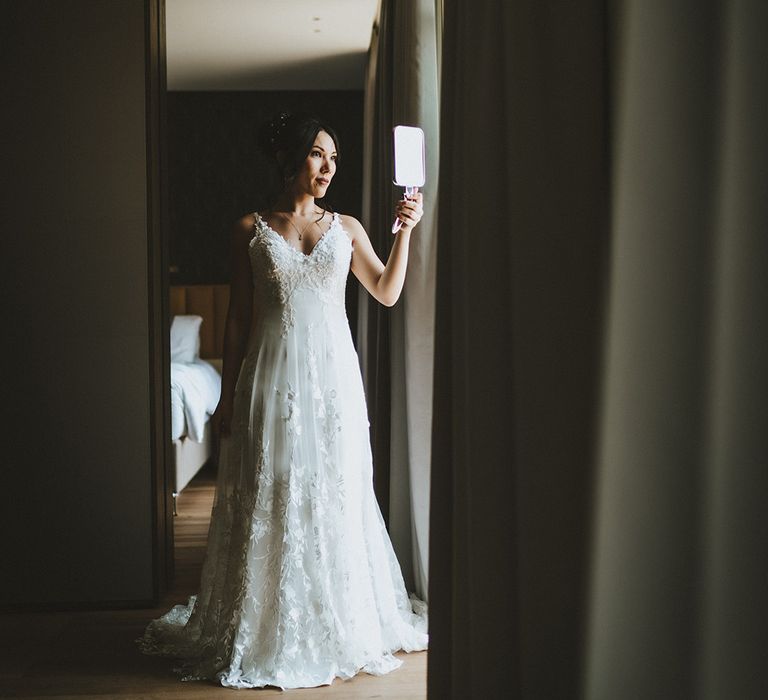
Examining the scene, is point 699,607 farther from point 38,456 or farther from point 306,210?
point 38,456

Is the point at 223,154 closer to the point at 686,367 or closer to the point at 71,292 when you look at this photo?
the point at 71,292

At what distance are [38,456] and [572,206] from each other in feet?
7.87

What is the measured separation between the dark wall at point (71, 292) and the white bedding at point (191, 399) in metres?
1.18

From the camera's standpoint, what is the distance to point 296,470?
2.24 metres

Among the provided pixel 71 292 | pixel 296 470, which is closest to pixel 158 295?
pixel 71 292

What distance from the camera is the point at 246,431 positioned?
90.4 inches

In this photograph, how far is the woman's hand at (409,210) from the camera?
6.95 ft

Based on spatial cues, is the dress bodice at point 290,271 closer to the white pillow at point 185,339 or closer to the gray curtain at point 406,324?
the gray curtain at point 406,324

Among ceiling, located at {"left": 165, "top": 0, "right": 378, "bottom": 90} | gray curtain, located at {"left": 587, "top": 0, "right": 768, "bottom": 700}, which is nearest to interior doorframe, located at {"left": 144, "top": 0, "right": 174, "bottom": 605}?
ceiling, located at {"left": 165, "top": 0, "right": 378, "bottom": 90}

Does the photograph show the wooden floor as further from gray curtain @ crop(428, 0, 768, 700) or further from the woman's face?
the woman's face

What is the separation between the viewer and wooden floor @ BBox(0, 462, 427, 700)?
2.08m

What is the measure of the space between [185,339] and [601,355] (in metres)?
4.88

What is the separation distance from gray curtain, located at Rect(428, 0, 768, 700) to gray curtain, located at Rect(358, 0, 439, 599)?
51.0 inches

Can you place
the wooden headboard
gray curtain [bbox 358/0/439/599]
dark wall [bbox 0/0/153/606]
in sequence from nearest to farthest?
1. gray curtain [bbox 358/0/439/599]
2. dark wall [bbox 0/0/153/606]
3. the wooden headboard
